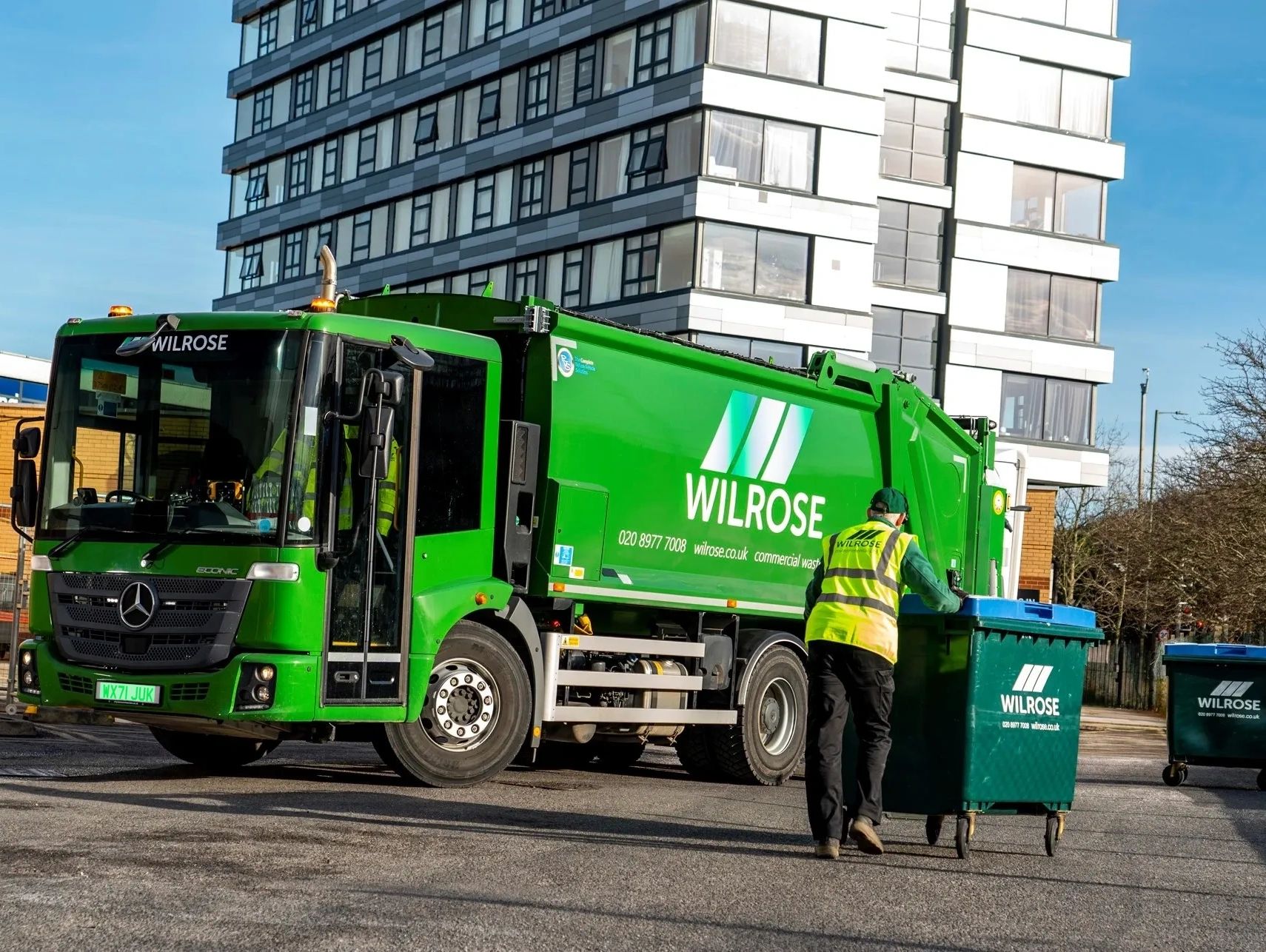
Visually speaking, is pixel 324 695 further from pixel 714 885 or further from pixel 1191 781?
pixel 1191 781

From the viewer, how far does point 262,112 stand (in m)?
56.3

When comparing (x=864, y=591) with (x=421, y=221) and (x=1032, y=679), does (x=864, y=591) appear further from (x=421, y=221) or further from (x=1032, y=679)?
(x=421, y=221)

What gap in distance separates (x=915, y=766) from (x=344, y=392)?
12.3 ft

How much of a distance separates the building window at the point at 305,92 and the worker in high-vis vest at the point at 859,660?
1880 inches

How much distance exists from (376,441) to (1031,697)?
3.74 metres

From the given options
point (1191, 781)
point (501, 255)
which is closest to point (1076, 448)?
point (501, 255)

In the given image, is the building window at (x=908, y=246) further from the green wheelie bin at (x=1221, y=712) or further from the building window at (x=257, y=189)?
the green wheelie bin at (x=1221, y=712)

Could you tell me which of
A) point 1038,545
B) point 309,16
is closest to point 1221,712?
point 1038,545

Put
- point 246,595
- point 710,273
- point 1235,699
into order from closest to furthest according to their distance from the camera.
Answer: point 246,595 < point 1235,699 < point 710,273

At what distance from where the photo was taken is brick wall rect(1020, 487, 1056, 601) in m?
39.7

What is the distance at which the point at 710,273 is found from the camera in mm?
40156

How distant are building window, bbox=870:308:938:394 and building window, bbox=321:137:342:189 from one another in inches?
686

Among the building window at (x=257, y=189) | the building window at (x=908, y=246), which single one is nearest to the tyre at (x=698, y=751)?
the building window at (x=908, y=246)

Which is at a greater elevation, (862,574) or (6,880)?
(862,574)
